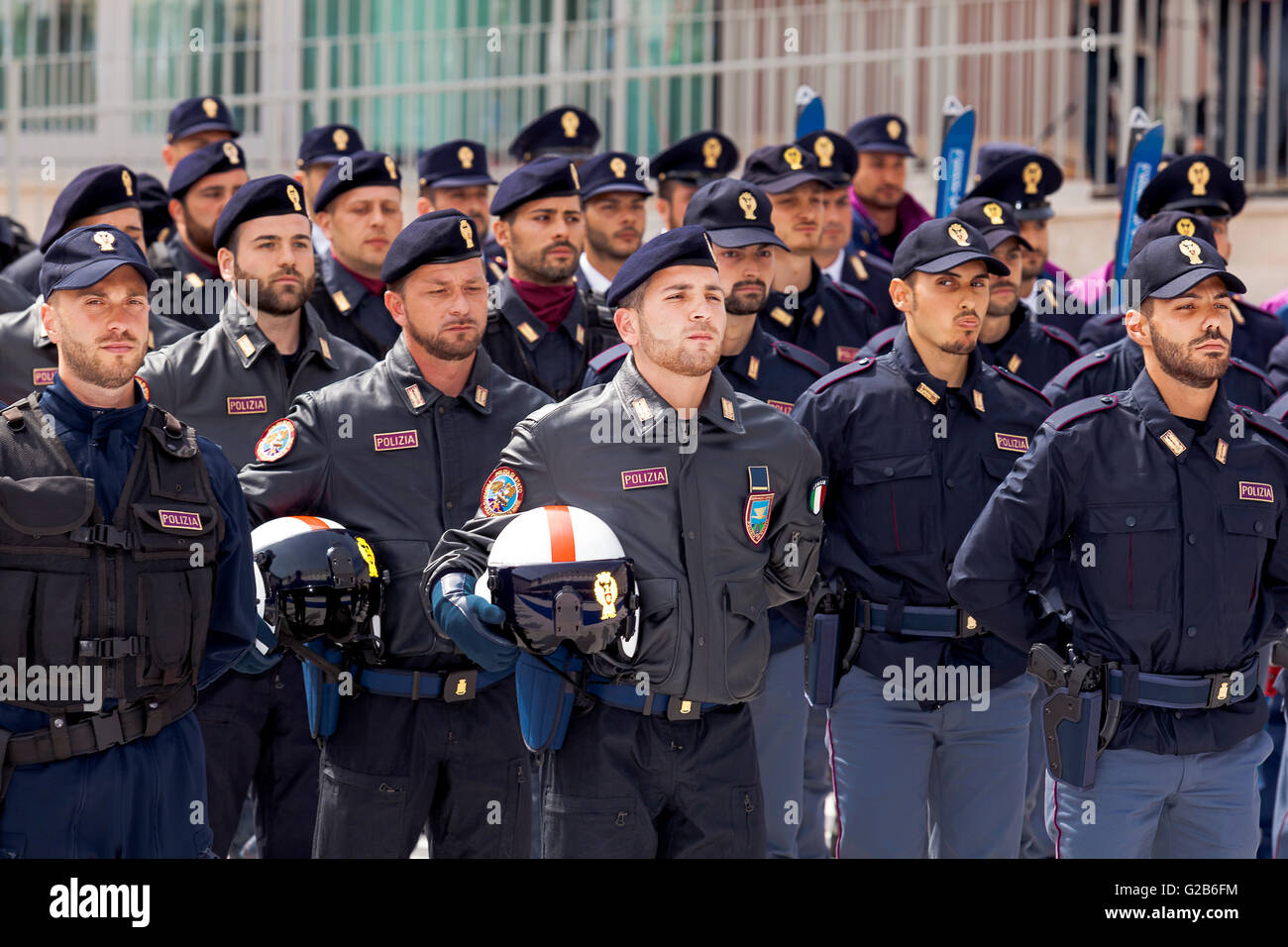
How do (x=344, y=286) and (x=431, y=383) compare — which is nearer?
(x=431, y=383)

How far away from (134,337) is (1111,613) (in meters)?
2.94

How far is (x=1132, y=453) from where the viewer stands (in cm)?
578

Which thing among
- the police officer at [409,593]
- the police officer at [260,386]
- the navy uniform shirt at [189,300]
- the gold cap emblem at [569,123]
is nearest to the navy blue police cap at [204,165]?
the navy uniform shirt at [189,300]

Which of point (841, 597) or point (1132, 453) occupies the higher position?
point (1132, 453)

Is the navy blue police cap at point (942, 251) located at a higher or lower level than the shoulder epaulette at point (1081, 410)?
higher

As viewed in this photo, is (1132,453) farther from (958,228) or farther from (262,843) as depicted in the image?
(262,843)

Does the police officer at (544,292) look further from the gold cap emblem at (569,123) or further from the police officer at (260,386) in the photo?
the gold cap emblem at (569,123)

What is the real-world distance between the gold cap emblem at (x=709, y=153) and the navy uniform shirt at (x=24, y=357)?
365 cm

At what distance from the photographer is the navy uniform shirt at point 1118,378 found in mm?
7285

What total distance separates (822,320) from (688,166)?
82.5 inches

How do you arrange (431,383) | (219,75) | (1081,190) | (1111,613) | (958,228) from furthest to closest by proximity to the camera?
(219,75) < (1081,190) < (958,228) < (431,383) < (1111,613)

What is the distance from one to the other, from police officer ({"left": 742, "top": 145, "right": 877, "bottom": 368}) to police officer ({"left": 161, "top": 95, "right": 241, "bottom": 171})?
140 inches

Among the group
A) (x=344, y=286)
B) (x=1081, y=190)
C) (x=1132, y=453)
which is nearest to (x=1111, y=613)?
(x=1132, y=453)
